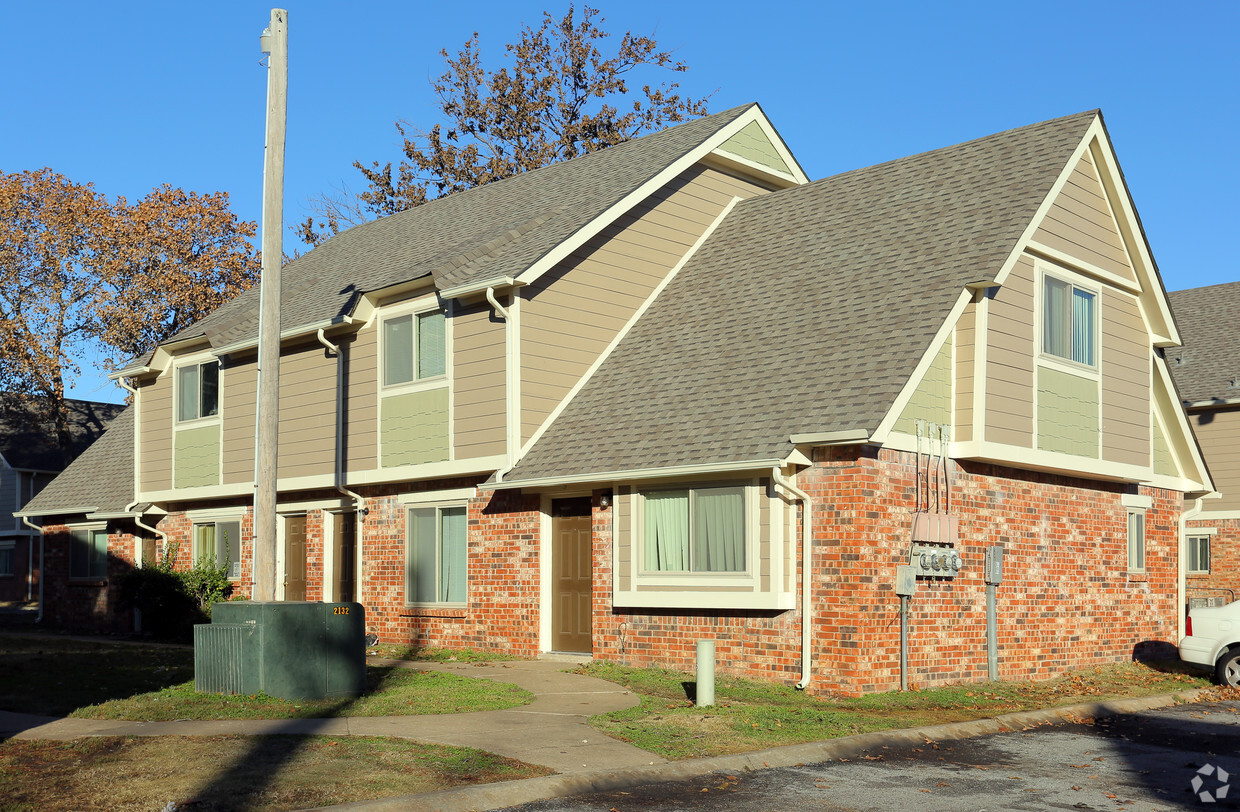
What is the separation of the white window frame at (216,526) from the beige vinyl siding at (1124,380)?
51.9 ft

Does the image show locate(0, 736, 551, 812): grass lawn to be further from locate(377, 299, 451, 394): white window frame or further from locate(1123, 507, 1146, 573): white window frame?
locate(1123, 507, 1146, 573): white window frame

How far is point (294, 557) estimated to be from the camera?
894 inches

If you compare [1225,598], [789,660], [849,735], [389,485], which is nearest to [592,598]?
[789,660]

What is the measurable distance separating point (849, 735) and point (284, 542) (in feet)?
47.5

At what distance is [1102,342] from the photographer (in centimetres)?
1834

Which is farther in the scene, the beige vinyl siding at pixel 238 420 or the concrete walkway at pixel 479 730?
the beige vinyl siding at pixel 238 420

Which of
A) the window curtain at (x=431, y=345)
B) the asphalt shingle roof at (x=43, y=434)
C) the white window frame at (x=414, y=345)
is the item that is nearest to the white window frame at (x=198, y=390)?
the white window frame at (x=414, y=345)

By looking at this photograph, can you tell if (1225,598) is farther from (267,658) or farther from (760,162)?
(267,658)

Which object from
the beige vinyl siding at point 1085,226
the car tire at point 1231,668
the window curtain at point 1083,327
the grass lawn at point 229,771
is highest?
the beige vinyl siding at point 1085,226

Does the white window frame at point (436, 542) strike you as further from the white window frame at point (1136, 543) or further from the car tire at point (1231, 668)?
the car tire at point (1231, 668)

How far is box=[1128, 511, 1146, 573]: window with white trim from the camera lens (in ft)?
A: 65.3

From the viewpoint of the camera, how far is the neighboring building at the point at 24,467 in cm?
4353

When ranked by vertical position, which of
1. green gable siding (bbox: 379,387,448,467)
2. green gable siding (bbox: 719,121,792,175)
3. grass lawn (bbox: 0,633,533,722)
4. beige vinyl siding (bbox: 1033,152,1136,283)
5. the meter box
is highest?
green gable siding (bbox: 719,121,792,175)

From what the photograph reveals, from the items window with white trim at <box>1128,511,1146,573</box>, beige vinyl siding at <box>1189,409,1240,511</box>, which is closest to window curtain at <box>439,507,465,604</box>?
window with white trim at <box>1128,511,1146,573</box>
